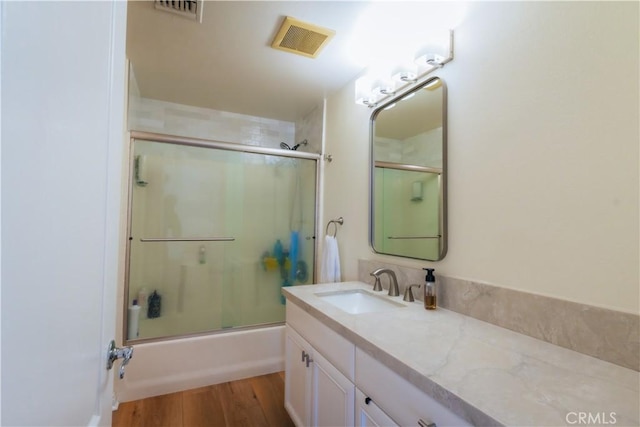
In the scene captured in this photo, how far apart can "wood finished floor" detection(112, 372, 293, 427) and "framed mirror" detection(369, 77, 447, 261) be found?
1214mm

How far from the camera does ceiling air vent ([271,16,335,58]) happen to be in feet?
5.20

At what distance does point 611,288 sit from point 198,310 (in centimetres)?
249

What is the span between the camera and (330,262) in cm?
214

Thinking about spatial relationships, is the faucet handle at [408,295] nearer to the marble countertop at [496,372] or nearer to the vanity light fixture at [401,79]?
the marble countertop at [496,372]

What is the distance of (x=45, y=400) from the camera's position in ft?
1.47

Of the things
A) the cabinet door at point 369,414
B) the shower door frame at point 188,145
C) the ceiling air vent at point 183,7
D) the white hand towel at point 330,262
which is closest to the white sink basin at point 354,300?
the white hand towel at point 330,262

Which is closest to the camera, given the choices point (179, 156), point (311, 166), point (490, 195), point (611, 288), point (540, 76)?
point (611, 288)

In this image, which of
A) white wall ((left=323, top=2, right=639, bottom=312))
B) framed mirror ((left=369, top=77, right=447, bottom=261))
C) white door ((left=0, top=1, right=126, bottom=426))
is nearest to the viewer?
white door ((left=0, top=1, right=126, bottom=426))

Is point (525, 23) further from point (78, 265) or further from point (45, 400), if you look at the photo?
point (45, 400)

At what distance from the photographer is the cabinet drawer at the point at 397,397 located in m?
0.71

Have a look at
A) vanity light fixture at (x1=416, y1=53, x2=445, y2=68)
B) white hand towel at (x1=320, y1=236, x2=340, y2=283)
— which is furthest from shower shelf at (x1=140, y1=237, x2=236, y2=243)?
vanity light fixture at (x1=416, y1=53, x2=445, y2=68)

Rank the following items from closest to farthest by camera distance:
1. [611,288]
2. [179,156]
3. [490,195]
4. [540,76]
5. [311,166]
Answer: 1. [611,288]
2. [540,76]
3. [490,195]
4. [179,156]
5. [311,166]

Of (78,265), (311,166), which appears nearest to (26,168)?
(78,265)

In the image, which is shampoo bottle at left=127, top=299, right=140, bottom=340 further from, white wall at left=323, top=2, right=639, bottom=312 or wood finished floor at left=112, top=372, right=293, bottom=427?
white wall at left=323, top=2, right=639, bottom=312
